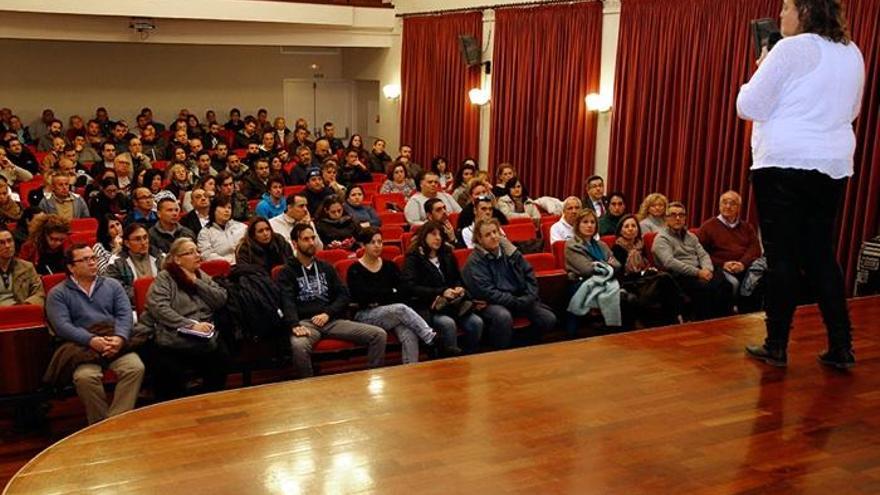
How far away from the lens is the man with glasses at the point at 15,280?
14.5 ft

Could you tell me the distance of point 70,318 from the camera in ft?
13.5

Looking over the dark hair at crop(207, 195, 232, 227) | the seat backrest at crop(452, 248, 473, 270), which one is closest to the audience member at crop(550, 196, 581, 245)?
the seat backrest at crop(452, 248, 473, 270)

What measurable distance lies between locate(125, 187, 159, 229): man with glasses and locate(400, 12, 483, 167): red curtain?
199 inches

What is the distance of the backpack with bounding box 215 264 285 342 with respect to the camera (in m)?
4.48

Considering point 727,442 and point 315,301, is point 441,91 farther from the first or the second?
point 727,442

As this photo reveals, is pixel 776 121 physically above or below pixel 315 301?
above

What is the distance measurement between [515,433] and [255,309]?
84.5 inches

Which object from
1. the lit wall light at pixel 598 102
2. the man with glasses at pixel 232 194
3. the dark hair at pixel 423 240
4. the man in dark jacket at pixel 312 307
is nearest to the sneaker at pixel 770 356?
the man in dark jacket at pixel 312 307

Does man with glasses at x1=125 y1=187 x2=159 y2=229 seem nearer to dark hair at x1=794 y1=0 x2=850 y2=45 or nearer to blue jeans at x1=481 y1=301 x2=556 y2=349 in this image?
blue jeans at x1=481 y1=301 x2=556 y2=349

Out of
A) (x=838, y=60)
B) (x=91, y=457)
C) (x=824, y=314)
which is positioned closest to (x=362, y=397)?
(x=91, y=457)

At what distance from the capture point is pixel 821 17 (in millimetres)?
2910

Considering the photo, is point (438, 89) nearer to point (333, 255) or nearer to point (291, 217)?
point (291, 217)

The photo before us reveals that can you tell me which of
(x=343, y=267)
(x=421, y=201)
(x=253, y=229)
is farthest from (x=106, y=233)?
(x=421, y=201)

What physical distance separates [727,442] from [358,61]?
11.2m
